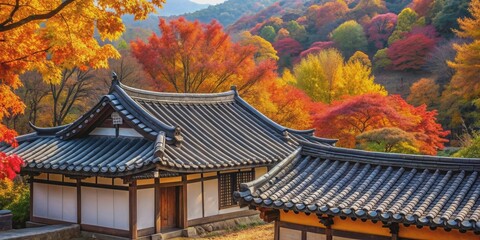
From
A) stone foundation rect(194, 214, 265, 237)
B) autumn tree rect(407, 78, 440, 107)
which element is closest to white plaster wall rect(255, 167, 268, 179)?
stone foundation rect(194, 214, 265, 237)

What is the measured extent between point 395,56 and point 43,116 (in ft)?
125

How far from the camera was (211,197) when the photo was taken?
18.7 m

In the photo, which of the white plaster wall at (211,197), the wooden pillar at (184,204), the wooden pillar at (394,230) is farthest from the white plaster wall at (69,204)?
the wooden pillar at (394,230)

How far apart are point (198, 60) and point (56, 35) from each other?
23040 mm

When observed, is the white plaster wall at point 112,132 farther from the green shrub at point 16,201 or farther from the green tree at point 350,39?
Result: the green tree at point 350,39

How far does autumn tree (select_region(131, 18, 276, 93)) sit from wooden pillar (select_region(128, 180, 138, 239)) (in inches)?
690

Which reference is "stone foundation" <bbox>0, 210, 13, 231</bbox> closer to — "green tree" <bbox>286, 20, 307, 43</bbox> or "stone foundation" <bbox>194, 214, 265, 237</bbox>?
"stone foundation" <bbox>194, 214, 265, 237</bbox>

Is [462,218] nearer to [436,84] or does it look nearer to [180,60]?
[180,60]

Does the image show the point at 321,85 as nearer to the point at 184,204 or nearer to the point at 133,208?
the point at 184,204

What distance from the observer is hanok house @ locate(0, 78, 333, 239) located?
1636 centimetres

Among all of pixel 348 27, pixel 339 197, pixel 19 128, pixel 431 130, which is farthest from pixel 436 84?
pixel 339 197

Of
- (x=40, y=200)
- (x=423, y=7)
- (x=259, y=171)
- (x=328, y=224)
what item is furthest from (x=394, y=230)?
(x=423, y=7)

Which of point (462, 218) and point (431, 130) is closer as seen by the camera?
point (462, 218)

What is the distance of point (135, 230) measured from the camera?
645 inches
